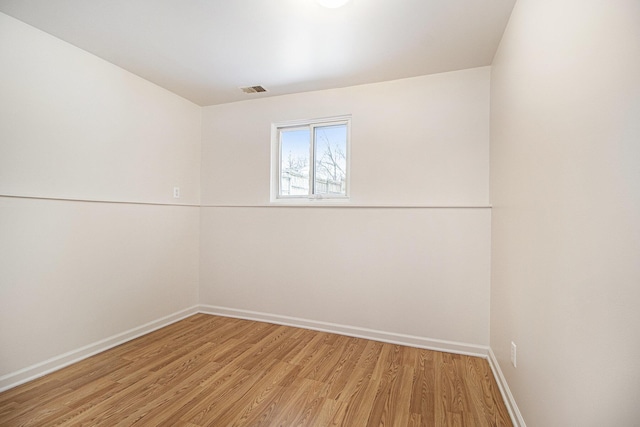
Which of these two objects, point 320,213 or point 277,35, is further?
point 320,213

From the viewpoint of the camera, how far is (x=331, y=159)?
118 inches

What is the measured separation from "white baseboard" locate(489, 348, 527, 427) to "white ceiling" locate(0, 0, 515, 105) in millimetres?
2324

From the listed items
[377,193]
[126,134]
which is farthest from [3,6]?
[377,193]

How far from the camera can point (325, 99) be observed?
290 centimetres

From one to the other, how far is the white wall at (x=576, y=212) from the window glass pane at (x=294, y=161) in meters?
1.95

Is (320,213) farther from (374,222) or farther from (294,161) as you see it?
(294,161)

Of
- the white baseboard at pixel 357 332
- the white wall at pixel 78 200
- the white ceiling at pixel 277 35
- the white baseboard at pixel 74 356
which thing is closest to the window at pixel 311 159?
the white ceiling at pixel 277 35

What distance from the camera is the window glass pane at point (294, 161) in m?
3.12

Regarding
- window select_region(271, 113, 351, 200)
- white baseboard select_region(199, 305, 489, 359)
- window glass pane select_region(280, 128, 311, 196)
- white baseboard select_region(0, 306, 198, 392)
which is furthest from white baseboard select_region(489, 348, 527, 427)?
white baseboard select_region(0, 306, 198, 392)

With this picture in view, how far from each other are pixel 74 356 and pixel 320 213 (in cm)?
230

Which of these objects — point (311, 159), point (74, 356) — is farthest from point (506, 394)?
point (74, 356)

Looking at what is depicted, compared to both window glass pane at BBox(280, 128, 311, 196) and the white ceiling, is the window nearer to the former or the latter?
window glass pane at BBox(280, 128, 311, 196)

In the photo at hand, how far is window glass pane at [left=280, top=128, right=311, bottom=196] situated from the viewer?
312 centimetres

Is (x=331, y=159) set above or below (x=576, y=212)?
above
